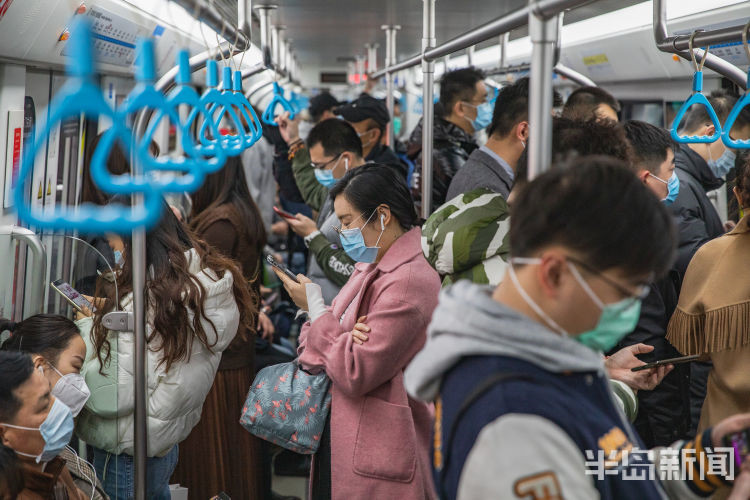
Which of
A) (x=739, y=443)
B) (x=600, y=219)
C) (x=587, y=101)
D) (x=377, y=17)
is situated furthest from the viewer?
(x=377, y=17)

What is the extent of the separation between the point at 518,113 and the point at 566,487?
6.34 ft

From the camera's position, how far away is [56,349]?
2061mm

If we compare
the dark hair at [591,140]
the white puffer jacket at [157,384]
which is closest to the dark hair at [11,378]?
the white puffer jacket at [157,384]

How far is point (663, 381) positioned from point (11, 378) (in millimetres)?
2068

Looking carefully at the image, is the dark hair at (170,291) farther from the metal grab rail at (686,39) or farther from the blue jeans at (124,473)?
the metal grab rail at (686,39)

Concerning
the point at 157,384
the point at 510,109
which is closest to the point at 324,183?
the point at 510,109

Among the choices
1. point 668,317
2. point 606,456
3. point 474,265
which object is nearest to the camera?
point 606,456

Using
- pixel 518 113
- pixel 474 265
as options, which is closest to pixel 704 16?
pixel 518 113

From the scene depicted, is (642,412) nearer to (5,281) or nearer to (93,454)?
(93,454)

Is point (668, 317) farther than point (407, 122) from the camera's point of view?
No

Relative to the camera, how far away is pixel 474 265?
7.39 feet

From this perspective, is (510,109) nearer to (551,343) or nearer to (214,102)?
(214,102)

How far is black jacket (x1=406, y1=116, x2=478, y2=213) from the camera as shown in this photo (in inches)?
165

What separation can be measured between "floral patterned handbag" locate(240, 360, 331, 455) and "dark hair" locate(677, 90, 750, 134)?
2640mm
